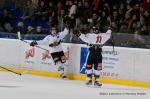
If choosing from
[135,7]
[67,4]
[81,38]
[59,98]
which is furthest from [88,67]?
[67,4]

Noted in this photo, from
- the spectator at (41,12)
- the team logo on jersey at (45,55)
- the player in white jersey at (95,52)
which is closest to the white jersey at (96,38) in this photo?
the player in white jersey at (95,52)

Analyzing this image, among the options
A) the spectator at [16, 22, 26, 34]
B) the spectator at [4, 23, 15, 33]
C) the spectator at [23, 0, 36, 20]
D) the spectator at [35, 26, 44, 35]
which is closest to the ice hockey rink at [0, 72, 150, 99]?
the spectator at [35, 26, 44, 35]

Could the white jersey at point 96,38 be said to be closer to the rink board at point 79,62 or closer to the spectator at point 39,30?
the rink board at point 79,62

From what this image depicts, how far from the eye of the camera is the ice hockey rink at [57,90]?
13.2m

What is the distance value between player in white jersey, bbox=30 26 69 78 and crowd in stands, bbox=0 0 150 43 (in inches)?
24.0

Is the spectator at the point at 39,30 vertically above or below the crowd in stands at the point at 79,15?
below

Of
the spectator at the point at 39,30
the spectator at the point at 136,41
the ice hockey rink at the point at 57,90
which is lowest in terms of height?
the ice hockey rink at the point at 57,90

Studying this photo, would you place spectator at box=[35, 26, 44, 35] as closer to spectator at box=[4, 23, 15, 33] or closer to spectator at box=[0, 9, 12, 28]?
spectator at box=[4, 23, 15, 33]

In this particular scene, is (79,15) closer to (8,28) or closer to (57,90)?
(8,28)

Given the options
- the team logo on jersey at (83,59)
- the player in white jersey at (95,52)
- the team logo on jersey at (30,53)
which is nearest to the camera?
the player in white jersey at (95,52)

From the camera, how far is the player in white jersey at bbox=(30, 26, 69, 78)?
52.2 feet

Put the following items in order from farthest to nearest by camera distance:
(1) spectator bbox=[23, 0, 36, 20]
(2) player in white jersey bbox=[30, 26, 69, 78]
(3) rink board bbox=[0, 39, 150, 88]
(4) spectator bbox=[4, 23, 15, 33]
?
(1) spectator bbox=[23, 0, 36, 20], (4) spectator bbox=[4, 23, 15, 33], (2) player in white jersey bbox=[30, 26, 69, 78], (3) rink board bbox=[0, 39, 150, 88]

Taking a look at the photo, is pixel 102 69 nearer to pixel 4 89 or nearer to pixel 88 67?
pixel 88 67

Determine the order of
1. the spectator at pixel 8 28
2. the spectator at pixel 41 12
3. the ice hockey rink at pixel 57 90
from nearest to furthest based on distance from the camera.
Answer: the ice hockey rink at pixel 57 90 → the spectator at pixel 8 28 → the spectator at pixel 41 12
